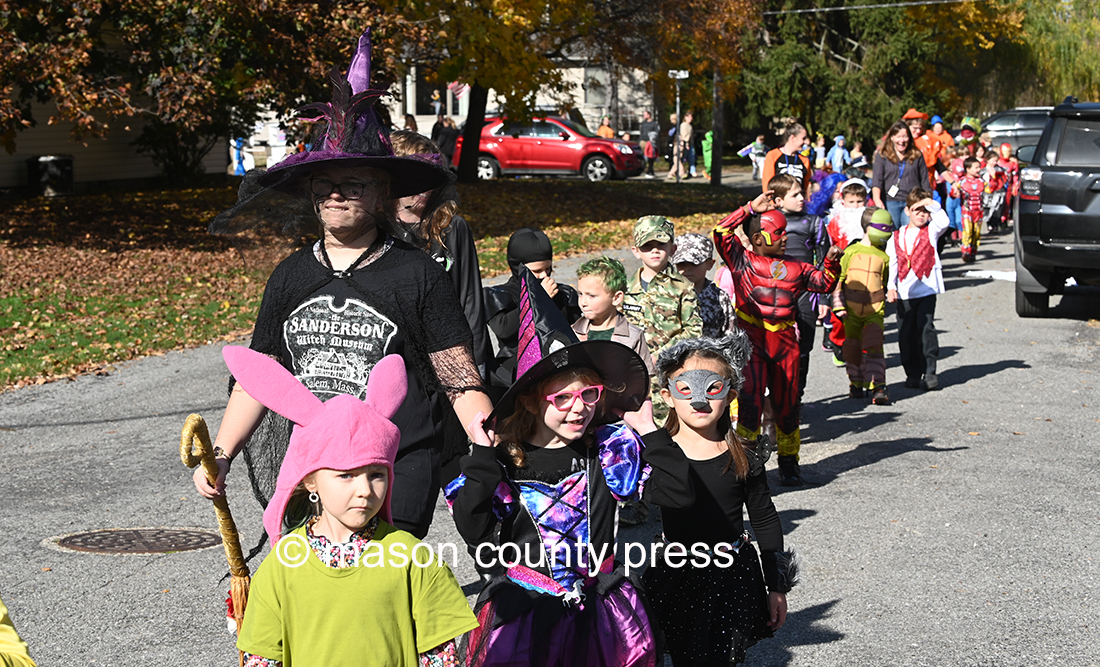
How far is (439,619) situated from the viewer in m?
2.97

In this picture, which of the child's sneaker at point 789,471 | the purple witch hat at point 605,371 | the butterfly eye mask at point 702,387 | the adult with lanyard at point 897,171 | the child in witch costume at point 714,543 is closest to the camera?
the purple witch hat at point 605,371

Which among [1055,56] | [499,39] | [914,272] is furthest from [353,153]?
[1055,56]

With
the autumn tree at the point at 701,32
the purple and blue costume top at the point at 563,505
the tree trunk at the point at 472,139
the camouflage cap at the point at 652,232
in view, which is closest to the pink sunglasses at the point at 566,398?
the purple and blue costume top at the point at 563,505

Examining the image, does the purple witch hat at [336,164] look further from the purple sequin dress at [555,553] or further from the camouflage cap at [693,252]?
the camouflage cap at [693,252]

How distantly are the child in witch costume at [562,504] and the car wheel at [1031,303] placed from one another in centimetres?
1135

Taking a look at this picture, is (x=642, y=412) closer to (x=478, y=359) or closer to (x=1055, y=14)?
(x=478, y=359)

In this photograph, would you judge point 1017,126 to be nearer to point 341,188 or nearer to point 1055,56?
point 1055,56

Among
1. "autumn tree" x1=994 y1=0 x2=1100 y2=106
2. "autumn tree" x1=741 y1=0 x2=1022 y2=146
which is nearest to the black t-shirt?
"autumn tree" x1=741 y1=0 x2=1022 y2=146

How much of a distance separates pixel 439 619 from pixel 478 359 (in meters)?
3.04

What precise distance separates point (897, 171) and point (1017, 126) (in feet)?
62.2

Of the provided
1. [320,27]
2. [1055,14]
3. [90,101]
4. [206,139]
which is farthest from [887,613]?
[1055,14]

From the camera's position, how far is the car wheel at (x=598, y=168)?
34.0 m

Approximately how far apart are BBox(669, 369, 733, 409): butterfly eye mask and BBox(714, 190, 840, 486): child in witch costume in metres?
2.86

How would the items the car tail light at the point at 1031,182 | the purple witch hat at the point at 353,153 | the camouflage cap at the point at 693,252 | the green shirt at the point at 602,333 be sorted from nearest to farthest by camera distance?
the purple witch hat at the point at 353,153, the green shirt at the point at 602,333, the camouflage cap at the point at 693,252, the car tail light at the point at 1031,182
